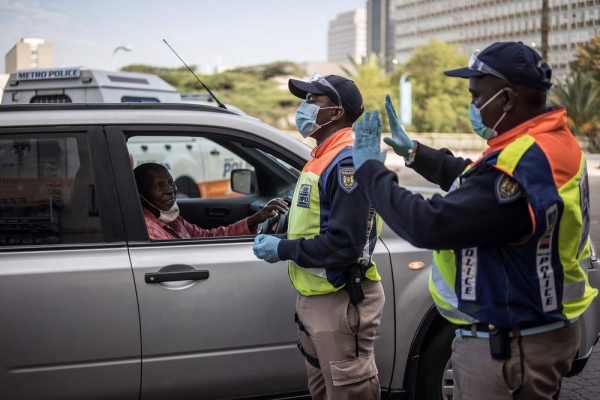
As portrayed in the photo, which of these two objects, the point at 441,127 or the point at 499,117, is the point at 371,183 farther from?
the point at 441,127

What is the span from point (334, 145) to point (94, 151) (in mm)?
1120

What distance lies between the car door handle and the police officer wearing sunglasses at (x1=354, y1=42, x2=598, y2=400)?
4.14 feet

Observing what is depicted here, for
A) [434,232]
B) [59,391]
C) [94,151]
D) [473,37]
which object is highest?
[473,37]

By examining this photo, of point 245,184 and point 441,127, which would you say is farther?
point 441,127

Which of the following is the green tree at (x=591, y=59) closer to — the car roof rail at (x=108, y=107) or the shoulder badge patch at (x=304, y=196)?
the car roof rail at (x=108, y=107)

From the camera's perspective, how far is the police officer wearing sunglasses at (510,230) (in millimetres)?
2053

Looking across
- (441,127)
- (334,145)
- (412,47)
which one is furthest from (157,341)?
(412,47)

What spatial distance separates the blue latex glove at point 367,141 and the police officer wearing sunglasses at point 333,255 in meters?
0.47

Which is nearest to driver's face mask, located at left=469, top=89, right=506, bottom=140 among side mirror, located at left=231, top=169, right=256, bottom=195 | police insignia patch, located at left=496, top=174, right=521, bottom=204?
police insignia patch, located at left=496, top=174, right=521, bottom=204

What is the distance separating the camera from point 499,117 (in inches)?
86.2

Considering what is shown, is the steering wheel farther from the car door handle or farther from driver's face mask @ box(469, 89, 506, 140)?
driver's face mask @ box(469, 89, 506, 140)

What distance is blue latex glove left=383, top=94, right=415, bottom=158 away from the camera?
8.27 feet

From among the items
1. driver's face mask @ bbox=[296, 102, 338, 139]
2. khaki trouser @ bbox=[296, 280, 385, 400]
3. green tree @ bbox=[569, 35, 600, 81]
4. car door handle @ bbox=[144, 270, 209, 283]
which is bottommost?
khaki trouser @ bbox=[296, 280, 385, 400]

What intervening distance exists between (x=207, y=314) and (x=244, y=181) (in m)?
2.13
